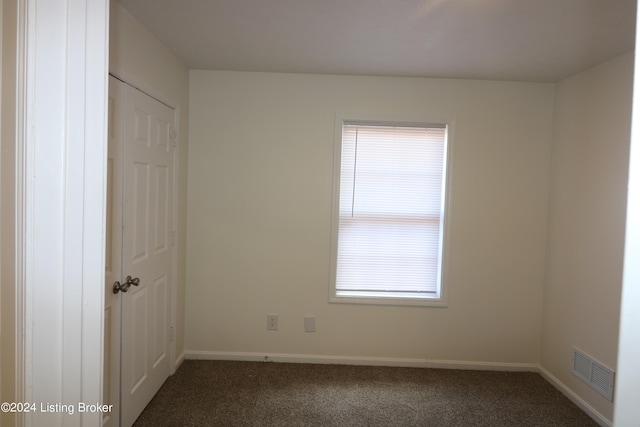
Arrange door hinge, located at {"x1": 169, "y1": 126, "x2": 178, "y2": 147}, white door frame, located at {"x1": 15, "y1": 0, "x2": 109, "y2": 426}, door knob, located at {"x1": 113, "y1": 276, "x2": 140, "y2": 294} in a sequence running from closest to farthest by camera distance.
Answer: white door frame, located at {"x1": 15, "y1": 0, "x2": 109, "y2": 426} → door knob, located at {"x1": 113, "y1": 276, "x2": 140, "y2": 294} → door hinge, located at {"x1": 169, "y1": 126, "x2": 178, "y2": 147}

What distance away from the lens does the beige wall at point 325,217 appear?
3020mm

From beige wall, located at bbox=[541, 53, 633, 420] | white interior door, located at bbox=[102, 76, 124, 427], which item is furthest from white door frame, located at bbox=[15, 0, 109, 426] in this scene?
beige wall, located at bbox=[541, 53, 633, 420]

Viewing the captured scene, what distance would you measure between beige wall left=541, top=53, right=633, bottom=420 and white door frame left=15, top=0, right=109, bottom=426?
2.85 m

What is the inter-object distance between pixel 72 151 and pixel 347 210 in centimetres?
258

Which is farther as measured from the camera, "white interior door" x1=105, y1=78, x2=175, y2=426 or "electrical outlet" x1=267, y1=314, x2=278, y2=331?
"electrical outlet" x1=267, y1=314, x2=278, y2=331

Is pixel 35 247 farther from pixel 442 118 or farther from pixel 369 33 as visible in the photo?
pixel 442 118

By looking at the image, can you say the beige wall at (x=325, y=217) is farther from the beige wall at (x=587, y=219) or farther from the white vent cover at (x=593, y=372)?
the white vent cover at (x=593, y=372)

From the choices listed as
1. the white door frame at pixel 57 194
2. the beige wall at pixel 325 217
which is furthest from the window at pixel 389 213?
the white door frame at pixel 57 194

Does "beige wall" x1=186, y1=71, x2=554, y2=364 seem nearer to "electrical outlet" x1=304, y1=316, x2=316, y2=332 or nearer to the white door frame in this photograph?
"electrical outlet" x1=304, y1=316, x2=316, y2=332

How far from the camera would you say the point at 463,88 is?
118 inches

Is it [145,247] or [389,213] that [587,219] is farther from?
[145,247]

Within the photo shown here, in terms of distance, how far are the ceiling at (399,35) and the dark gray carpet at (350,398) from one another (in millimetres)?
2497

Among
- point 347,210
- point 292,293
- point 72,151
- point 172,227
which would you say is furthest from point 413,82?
point 72,151

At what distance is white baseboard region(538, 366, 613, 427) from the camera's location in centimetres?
240
